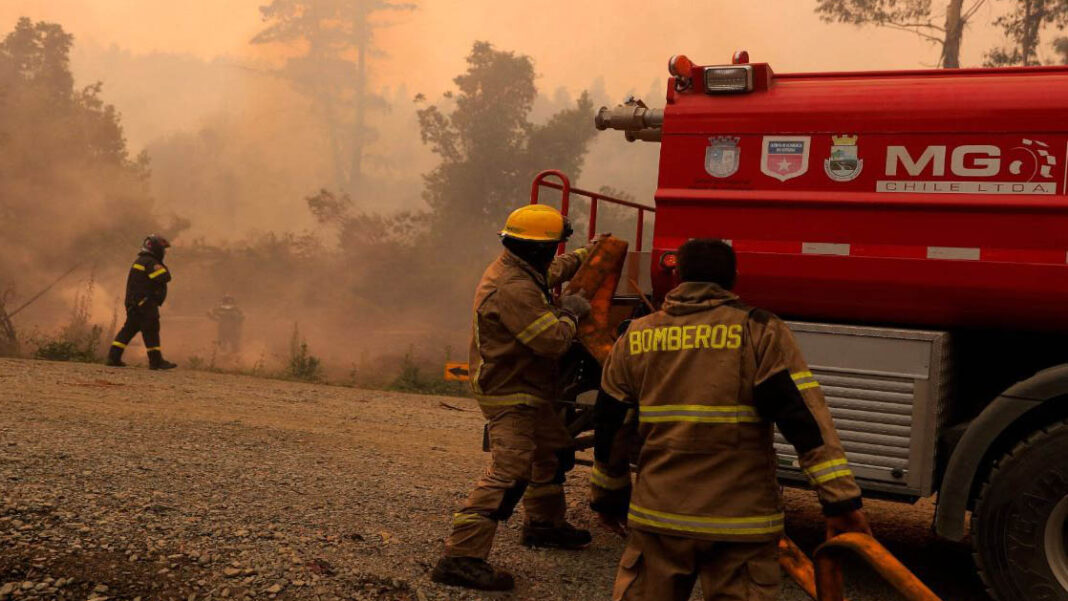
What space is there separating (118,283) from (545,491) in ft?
72.9

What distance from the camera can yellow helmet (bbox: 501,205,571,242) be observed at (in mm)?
4184

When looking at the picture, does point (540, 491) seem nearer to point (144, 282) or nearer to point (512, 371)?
point (512, 371)

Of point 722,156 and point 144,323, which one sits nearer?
point 722,156

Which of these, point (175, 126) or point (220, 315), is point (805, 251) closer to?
point (220, 315)

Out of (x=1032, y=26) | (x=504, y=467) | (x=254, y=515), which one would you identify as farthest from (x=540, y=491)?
(x=1032, y=26)

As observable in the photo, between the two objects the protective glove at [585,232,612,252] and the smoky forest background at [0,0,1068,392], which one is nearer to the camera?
the protective glove at [585,232,612,252]

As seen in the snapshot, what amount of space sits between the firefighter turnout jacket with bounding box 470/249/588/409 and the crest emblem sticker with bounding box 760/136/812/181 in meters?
1.12

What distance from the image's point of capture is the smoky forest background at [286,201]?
1928 centimetres

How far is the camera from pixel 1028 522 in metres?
3.58

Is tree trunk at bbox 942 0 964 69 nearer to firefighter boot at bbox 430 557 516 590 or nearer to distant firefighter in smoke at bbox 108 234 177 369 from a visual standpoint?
distant firefighter in smoke at bbox 108 234 177 369

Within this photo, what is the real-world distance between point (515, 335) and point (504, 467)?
1.89ft

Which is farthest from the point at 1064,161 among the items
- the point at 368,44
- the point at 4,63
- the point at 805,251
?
the point at 368,44

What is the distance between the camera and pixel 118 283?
2405 cm

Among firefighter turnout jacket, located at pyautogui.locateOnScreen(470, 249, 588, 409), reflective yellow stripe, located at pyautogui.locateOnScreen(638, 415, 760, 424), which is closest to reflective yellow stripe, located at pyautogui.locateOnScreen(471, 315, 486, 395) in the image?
firefighter turnout jacket, located at pyautogui.locateOnScreen(470, 249, 588, 409)
